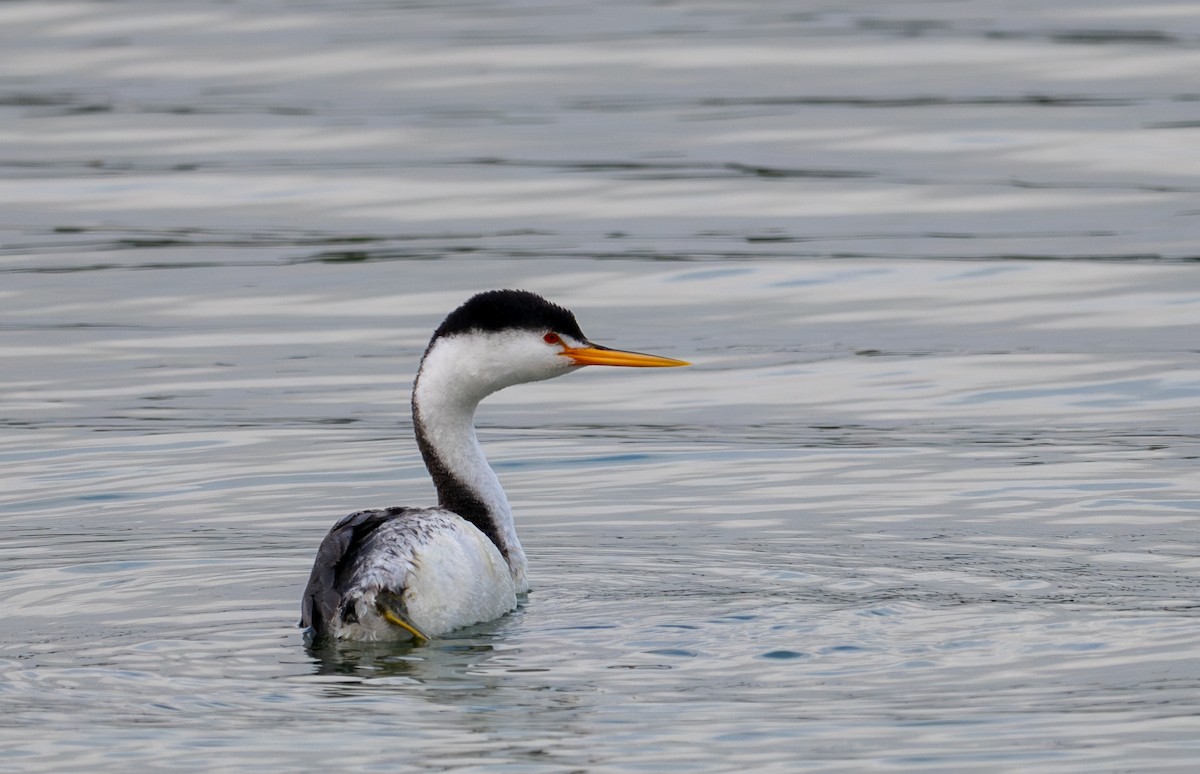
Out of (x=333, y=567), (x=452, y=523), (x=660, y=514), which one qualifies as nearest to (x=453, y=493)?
(x=452, y=523)

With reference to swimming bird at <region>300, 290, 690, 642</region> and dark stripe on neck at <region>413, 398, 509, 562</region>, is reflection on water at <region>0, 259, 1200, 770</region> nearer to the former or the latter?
swimming bird at <region>300, 290, 690, 642</region>

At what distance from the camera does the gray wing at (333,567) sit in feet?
27.9

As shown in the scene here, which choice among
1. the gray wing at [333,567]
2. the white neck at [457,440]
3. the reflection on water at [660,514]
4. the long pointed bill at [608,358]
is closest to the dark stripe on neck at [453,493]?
the white neck at [457,440]

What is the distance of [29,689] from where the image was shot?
25.9 ft

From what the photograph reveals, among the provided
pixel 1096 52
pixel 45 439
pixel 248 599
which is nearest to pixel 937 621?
pixel 248 599

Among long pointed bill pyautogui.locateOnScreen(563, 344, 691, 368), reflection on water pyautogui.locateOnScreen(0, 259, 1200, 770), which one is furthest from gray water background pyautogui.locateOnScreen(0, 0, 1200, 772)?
long pointed bill pyautogui.locateOnScreen(563, 344, 691, 368)

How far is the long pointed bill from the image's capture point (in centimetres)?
984

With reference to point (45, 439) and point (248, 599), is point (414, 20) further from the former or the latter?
point (248, 599)

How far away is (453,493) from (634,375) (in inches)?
169

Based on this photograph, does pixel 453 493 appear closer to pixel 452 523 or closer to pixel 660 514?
pixel 452 523

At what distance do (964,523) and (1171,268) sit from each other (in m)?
5.59

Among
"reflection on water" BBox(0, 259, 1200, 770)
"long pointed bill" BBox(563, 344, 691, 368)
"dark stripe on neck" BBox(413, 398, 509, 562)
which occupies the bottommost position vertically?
"reflection on water" BBox(0, 259, 1200, 770)

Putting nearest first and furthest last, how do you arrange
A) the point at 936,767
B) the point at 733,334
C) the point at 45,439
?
the point at 936,767 → the point at 45,439 → the point at 733,334

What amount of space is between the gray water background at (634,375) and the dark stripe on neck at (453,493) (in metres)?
0.36
